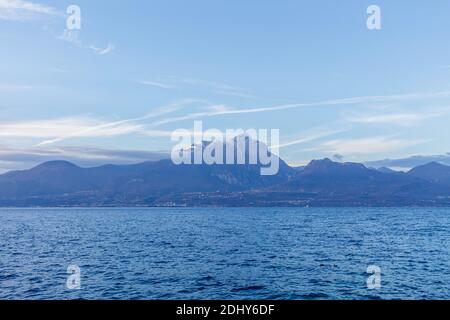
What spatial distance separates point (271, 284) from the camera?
154 ft

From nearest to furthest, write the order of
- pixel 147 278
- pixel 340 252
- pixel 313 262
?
pixel 147 278
pixel 313 262
pixel 340 252

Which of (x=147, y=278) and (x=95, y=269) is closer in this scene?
(x=147, y=278)

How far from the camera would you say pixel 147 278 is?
165 ft

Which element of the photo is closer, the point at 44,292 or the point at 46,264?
the point at 44,292

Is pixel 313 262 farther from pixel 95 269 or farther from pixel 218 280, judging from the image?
pixel 95 269

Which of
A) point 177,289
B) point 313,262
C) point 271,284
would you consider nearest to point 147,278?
point 177,289
